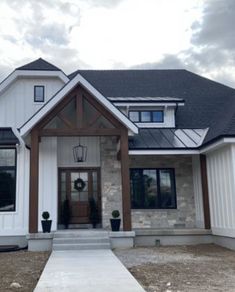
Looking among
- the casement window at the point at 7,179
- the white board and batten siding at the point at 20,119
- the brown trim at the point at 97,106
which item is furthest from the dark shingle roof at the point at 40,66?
the casement window at the point at 7,179

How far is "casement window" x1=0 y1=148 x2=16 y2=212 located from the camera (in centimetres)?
1216

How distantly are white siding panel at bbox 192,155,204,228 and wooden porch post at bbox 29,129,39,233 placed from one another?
569 centimetres

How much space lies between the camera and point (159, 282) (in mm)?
6031

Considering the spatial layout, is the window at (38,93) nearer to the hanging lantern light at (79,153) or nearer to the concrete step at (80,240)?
the hanging lantern light at (79,153)

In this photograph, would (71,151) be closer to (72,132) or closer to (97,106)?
(72,132)

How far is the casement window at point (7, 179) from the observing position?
39.9 ft

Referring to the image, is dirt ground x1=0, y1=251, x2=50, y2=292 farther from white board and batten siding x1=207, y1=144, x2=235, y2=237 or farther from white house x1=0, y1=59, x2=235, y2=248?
white board and batten siding x1=207, y1=144, x2=235, y2=237

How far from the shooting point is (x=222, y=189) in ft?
35.7

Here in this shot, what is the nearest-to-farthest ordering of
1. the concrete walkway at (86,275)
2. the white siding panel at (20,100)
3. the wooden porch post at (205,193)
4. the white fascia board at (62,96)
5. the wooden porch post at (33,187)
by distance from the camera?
1. the concrete walkway at (86,275)
2. the wooden porch post at (33,187)
3. the white fascia board at (62,96)
4. the wooden porch post at (205,193)
5. the white siding panel at (20,100)

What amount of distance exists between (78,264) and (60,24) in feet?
31.4

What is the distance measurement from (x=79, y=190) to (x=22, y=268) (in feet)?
18.2

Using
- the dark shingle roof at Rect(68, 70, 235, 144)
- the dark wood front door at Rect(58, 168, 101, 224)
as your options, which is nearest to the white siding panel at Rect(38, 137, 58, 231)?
the dark wood front door at Rect(58, 168, 101, 224)

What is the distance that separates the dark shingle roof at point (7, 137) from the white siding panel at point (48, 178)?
3.18 feet

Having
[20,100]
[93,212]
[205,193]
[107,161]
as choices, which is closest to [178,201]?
[205,193]
